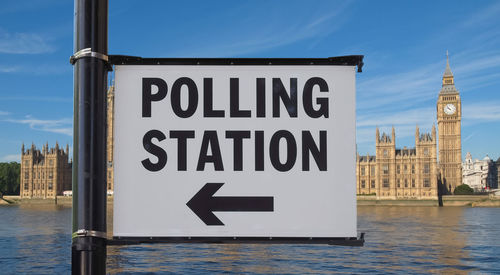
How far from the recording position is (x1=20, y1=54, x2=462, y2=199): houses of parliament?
98062 millimetres

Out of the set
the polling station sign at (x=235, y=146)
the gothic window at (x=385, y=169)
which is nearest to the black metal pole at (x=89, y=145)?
the polling station sign at (x=235, y=146)

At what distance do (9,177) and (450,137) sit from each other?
121 metres

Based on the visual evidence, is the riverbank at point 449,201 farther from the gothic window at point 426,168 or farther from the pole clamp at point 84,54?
the pole clamp at point 84,54

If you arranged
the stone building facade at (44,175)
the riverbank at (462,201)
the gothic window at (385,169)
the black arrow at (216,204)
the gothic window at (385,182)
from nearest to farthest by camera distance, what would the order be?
the black arrow at (216,204)
the riverbank at (462,201)
the gothic window at (385,182)
the gothic window at (385,169)
the stone building facade at (44,175)

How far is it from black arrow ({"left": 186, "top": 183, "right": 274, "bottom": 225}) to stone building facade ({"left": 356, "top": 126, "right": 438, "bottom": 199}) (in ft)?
321

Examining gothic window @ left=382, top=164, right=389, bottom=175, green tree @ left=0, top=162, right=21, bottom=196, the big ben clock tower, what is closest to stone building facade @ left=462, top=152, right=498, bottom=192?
the big ben clock tower

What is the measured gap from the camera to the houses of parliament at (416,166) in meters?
97.7

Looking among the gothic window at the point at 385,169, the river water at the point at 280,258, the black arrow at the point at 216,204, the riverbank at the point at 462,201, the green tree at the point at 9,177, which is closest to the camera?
the black arrow at the point at 216,204

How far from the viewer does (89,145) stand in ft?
5.78

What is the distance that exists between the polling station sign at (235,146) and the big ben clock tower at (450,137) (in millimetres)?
115686

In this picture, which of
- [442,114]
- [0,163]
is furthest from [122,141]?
[0,163]

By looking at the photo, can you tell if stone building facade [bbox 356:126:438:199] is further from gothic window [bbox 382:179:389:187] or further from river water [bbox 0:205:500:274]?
river water [bbox 0:205:500:274]

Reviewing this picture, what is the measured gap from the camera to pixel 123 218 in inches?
80.0

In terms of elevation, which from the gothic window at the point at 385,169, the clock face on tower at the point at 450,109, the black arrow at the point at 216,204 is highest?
the clock face on tower at the point at 450,109
